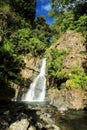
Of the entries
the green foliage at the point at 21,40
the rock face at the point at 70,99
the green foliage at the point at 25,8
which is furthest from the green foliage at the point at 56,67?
the green foliage at the point at 25,8

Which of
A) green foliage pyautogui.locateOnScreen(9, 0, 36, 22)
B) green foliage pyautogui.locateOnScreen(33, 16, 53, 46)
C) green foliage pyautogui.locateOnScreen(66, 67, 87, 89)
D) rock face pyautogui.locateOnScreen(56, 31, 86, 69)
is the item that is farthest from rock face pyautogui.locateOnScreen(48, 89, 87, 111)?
green foliage pyautogui.locateOnScreen(9, 0, 36, 22)

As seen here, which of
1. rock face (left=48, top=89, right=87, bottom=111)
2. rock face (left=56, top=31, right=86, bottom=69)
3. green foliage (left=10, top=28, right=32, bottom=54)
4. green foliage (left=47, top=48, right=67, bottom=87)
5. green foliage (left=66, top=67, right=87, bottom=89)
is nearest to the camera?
rock face (left=48, top=89, right=87, bottom=111)

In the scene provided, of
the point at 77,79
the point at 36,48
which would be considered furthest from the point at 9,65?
the point at 77,79

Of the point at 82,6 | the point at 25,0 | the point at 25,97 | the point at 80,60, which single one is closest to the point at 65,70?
the point at 80,60

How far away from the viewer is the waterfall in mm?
33250

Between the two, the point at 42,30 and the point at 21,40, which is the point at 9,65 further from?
the point at 42,30

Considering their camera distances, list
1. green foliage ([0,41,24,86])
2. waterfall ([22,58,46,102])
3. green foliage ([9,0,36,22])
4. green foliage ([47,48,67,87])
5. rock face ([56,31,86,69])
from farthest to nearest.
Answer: green foliage ([9,0,36,22]), green foliage ([0,41,24,86]), waterfall ([22,58,46,102]), rock face ([56,31,86,69]), green foliage ([47,48,67,87])

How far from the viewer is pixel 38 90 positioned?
34.2 meters

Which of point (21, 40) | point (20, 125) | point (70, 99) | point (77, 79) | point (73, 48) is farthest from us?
point (21, 40)

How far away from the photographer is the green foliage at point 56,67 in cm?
3136

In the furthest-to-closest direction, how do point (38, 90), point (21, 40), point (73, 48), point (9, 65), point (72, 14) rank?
1. point (21, 40)
2. point (72, 14)
3. point (9, 65)
4. point (38, 90)
5. point (73, 48)

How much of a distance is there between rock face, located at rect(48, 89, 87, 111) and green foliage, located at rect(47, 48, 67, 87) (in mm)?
2745

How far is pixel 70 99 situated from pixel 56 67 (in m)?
5.82

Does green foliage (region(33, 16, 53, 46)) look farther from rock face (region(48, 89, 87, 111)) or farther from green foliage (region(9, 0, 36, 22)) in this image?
rock face (region(48, 89, 87, 111))
